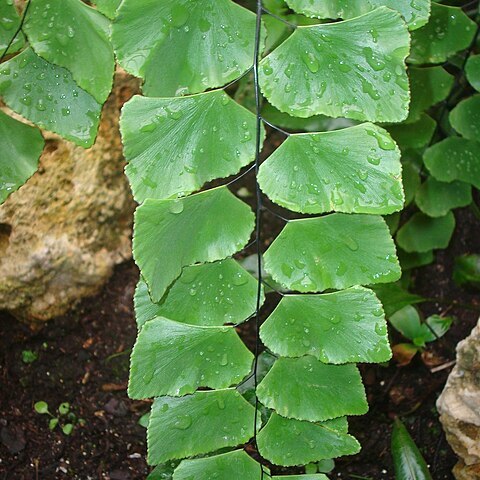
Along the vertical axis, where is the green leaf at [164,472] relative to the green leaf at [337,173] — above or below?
below

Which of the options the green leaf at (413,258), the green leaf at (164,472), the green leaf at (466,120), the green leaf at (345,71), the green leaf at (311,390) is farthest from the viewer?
the green leaf at (413,258)

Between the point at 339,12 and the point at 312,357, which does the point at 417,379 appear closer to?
the point at 312,357

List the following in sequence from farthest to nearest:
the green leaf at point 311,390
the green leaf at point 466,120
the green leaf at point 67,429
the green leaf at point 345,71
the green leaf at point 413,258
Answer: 1. the green leaf at point 413,258
2. the green leaf at point 67,429
3. the green leaf at point 466,120
4. the green leaf at point 311,390
5. the green leaf at point 345,71

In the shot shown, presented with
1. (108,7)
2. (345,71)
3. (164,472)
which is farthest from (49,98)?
(164,472)

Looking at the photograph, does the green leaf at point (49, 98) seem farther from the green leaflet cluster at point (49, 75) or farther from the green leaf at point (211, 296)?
the green leaf at point (211, 296)

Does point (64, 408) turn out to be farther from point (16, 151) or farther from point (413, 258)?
point (413, 258)

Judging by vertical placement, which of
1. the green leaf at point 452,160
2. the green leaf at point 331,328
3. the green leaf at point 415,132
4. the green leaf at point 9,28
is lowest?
the green leaf at point 452,160

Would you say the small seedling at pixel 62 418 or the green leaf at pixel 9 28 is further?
the small seedling at pixel 62 418

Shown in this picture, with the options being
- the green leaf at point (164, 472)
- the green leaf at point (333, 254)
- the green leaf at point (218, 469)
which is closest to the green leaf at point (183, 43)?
the green leaf at point (333, 254)
